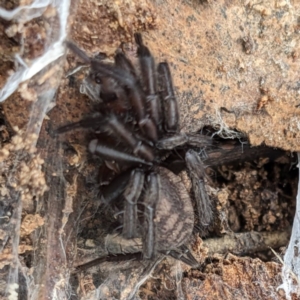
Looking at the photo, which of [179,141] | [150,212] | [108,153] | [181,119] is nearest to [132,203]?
[150,212]

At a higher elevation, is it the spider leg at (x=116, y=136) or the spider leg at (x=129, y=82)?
the spider leg at (x=129, y=82)

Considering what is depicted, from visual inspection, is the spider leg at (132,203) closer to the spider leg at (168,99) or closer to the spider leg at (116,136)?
the spider leg at (116,136)

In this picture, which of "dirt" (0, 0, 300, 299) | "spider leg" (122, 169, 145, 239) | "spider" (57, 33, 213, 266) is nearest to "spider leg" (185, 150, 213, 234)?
"spider" (57, 33, 213, 266)

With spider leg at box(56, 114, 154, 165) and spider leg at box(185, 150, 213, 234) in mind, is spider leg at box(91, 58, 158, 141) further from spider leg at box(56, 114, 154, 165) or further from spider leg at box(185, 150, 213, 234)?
spider leg at box(185, 150, 213, 234)

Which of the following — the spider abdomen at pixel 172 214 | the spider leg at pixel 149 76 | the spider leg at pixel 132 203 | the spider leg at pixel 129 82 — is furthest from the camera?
the spider abdomen at pixel 172 214

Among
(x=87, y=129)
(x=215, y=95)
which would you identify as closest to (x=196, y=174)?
(x=215, y=95)

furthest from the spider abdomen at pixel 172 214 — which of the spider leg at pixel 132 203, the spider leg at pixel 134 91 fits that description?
the spider leg at pixel 134 91

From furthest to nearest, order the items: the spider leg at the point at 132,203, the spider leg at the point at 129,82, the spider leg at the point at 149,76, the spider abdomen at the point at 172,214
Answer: the spider abdomen at the point at 172,214 → the spider leg at the point at 132,203 → the spider leg at the point at 149,76 → the spider leg at the point at 129,82
